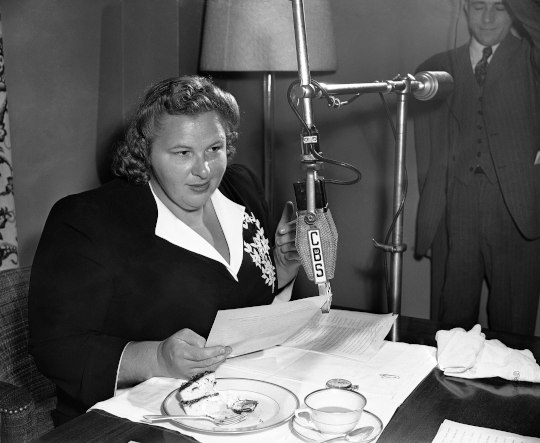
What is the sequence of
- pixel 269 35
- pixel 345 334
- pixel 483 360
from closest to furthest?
pixel 483 360 → pixel 345 334 → pixel 269 35

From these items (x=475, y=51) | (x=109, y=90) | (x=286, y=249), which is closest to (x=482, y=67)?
(x=475, y=51)

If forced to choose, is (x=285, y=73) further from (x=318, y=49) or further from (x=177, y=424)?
(x=177, y=424)

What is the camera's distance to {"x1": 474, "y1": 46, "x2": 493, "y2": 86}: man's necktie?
2.17 m

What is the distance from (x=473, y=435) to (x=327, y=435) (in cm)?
25

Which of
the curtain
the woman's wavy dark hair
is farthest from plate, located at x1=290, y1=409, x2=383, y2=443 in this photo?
the curtain

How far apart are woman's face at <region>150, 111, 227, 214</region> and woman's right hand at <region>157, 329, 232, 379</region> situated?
44cm

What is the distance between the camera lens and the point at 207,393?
45.3 inches

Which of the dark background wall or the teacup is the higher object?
the dark background wall

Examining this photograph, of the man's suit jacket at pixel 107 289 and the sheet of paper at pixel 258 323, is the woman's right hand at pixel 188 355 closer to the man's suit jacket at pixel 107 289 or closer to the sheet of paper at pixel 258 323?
the sheet of paper at pixel 258 323

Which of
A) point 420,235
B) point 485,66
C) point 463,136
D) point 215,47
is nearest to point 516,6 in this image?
point 485,66

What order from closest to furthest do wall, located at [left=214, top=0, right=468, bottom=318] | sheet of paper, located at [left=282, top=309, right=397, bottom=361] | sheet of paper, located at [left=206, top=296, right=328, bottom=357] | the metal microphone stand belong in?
sheet of paper, located at [left=206, top=296, right=328, bottom=357], the metal microphone stand, sheet of paper, located at [left=282, top=309, right=397, bottom=361], wall, located at [left=214, top=0, right=468, bottom=318]

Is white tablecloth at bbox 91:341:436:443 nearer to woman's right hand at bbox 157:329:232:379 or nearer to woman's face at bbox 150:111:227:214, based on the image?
woman's right hand at bbox 157:329:232:379

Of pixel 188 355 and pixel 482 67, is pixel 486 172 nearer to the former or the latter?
pixel 482 67

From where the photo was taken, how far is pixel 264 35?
241cm
